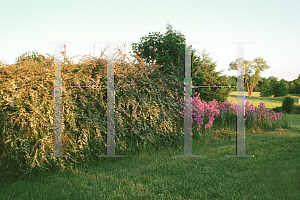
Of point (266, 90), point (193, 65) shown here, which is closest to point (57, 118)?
point (193, 65)

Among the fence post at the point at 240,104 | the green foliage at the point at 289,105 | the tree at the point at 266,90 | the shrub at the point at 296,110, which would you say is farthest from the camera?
the tree at the point at 266,90

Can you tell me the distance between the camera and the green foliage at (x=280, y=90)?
2578 cm

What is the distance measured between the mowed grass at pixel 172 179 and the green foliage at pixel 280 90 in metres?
25.0

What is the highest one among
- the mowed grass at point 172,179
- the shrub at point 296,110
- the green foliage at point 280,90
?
the green foliage at point 280,90

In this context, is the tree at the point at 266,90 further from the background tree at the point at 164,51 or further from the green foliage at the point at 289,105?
the background tree at the point at 164,51

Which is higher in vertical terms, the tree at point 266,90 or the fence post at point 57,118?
the tree at point 266,90

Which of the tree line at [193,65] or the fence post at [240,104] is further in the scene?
the tree line at [193,65]

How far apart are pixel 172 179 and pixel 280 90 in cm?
2758

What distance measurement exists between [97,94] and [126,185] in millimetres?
1903

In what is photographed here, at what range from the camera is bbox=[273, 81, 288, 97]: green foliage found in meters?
25.8

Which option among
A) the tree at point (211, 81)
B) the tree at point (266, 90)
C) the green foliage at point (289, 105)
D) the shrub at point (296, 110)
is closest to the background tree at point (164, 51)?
the tree at point (211, 81)

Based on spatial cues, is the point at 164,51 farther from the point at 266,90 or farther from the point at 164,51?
the point at 266,90

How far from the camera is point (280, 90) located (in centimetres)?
2584

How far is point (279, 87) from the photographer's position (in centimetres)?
2605
